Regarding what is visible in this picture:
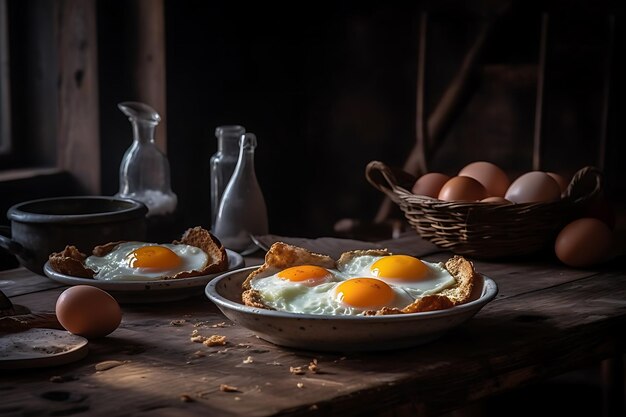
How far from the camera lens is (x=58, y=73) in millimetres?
2977

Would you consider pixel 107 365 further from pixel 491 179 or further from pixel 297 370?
pixel 491 179

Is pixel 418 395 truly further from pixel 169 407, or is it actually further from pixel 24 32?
pixel 24 32

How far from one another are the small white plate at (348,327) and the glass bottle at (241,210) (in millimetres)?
716

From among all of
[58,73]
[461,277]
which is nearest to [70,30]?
[58,73]

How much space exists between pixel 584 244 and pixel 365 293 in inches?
30.0

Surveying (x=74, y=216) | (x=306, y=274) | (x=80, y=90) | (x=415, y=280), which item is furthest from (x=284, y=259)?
(x=80, y=90)

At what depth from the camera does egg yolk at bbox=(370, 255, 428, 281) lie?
1515 millimetres

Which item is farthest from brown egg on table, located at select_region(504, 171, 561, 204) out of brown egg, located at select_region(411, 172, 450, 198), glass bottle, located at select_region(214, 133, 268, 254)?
glass bottle, located at select_region(214, 133, 268, 254)

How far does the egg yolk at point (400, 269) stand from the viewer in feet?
4.97

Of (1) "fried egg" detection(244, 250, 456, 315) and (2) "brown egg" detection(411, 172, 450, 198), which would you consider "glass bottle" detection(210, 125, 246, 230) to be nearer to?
(2) "brown egg" detection(411, 172, 450, 198)

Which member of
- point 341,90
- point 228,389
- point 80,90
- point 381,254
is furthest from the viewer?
point 341,90

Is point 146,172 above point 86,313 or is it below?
above

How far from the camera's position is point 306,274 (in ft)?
4.88

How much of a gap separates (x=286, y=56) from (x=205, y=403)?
8.62 ft
